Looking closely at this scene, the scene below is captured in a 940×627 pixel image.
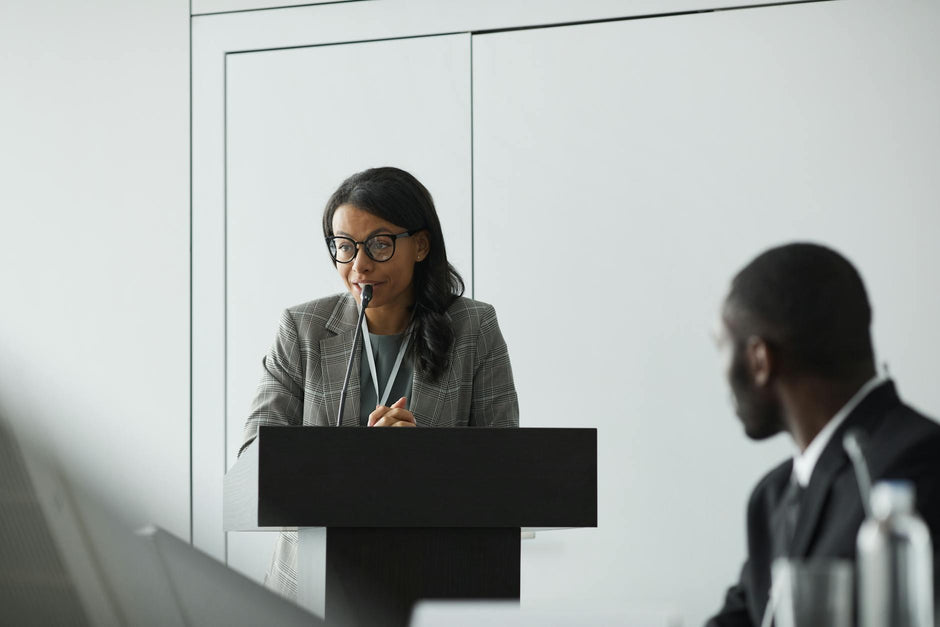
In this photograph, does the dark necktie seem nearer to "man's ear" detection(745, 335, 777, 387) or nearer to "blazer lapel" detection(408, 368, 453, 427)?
"man's ear" detection(745, 335, 777, 387)

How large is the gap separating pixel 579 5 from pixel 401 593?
2534 mm

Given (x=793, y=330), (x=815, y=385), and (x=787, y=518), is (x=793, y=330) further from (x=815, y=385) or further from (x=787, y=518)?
(x=787, y=518)

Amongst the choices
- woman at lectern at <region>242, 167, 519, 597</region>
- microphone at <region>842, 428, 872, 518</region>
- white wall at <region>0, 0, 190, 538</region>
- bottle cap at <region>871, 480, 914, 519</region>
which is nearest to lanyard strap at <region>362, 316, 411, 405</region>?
woman at lectern at <region>242, 167, 519, 597</region>

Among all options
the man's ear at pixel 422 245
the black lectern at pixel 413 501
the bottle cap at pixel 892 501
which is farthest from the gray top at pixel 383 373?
the bottle cap at pixel 892 501

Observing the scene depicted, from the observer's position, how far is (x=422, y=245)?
8.04ft

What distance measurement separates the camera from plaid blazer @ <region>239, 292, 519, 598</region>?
2344 mm

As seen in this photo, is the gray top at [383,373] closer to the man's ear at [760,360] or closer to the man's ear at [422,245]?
the man's ear at [422,245]

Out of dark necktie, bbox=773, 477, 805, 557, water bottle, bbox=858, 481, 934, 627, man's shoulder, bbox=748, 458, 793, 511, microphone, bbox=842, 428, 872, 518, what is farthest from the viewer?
man's shoulder, bbox=748, 458, 793, 511

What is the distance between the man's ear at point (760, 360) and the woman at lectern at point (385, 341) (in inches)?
42.5

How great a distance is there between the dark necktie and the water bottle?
45 cm

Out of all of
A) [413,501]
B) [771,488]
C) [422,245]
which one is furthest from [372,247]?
[771,488]

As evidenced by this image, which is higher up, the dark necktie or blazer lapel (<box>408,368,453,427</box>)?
blazer lapel (<box>408,368,453,427</box>)

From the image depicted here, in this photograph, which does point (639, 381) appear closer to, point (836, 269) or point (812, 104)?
point (812, 104)

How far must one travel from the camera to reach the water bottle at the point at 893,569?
813 millimetres
